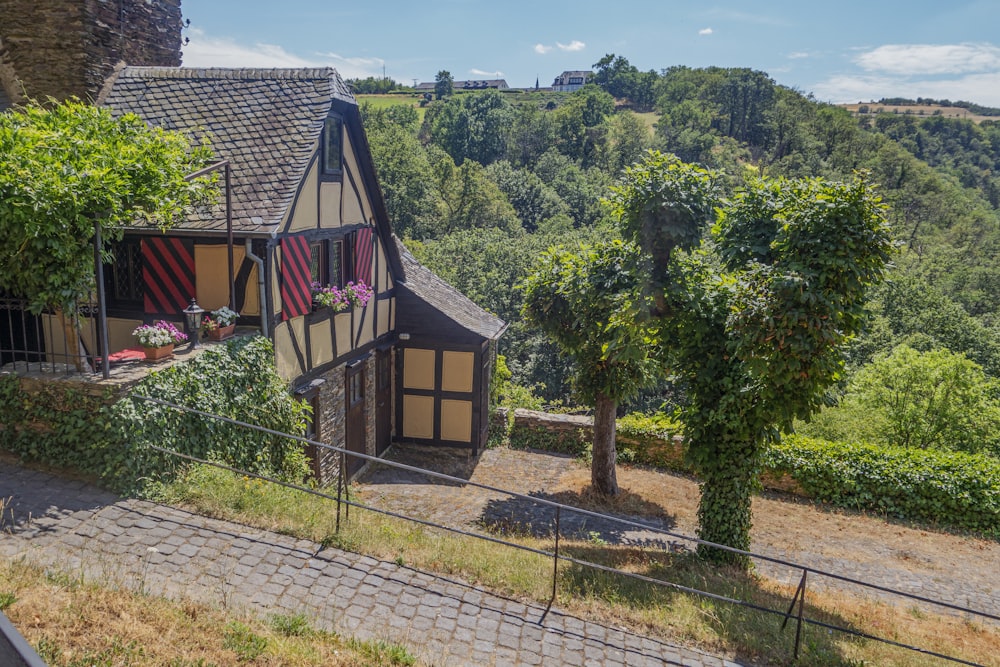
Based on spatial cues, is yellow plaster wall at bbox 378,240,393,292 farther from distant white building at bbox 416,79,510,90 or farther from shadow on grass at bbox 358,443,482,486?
distant white building at bbox 416,79,510,90

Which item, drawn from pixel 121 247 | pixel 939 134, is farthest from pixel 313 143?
pixel 939 134

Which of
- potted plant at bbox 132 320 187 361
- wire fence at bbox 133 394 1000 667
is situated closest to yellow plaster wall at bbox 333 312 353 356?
potted plant at bbox 132 320 187 361

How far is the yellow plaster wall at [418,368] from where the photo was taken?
16406mm

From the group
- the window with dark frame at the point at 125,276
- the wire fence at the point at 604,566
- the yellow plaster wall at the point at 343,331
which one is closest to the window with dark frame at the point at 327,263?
the yellow plaster wall at the point at 343,331

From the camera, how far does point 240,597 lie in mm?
6008

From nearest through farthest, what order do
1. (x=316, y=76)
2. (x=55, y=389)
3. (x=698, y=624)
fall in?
(x=698, y=624) < (x=55, y=389) < (x=316, y=76)

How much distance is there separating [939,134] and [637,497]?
131270 mm

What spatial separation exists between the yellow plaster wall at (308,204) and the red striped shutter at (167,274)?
1635mm

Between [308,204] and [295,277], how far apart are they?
4.21 feet

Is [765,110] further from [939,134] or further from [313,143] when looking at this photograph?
[313,143]

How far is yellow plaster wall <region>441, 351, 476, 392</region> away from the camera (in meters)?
16.4

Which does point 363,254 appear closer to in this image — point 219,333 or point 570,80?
point 219,333

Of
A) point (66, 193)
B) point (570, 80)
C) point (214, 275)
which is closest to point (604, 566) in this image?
point (214, 275)

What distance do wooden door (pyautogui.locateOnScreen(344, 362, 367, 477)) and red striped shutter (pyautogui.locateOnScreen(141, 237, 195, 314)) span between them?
12.8ft
